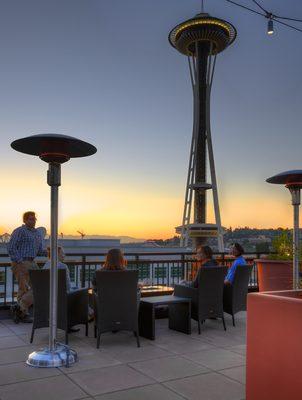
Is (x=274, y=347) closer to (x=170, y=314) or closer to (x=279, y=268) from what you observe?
(x=170, y=314)

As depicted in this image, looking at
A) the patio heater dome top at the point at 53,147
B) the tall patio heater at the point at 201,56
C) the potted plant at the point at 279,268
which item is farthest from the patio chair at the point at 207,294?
the tall patio heater at the point at 201,56

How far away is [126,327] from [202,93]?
121 ft

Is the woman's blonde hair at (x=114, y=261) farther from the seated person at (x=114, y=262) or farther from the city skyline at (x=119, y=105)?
the city skyline at (x=119, y=105)

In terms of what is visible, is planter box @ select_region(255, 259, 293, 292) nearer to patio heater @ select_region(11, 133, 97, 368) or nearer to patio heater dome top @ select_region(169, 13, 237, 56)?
patio heater @ select_region(11, 133, 97, 368)

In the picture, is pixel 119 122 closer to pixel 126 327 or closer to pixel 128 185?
pixel 128 185

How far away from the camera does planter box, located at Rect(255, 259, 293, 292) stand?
932 cm

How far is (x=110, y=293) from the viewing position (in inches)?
224

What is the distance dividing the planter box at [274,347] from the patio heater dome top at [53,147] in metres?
2.63

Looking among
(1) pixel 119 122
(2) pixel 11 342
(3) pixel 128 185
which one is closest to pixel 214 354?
(2) pixel 11 342

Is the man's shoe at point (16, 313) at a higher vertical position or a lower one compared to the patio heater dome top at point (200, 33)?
lower

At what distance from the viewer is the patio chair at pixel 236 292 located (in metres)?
7.03

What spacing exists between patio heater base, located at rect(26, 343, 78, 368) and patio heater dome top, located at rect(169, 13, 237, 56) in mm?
39295

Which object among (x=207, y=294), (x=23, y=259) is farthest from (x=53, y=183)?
(x=207, y=294)

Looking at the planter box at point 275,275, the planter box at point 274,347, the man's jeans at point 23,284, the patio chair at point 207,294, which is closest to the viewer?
the planter box at point 274,347
